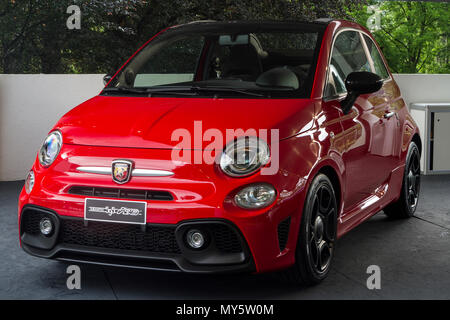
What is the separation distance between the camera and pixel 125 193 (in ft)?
12.4

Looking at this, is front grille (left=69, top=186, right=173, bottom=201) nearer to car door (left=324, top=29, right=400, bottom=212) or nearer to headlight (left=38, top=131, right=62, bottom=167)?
headlight (left=38, top=131, right=62, bottom=167)

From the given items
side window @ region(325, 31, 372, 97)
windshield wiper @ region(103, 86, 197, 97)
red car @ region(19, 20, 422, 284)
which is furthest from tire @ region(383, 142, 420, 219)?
windshield wiper @ region(103, 86, 197, 97)

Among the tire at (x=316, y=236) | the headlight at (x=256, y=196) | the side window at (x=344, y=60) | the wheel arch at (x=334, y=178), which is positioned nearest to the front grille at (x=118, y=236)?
the headlight at (x=256, y=196)

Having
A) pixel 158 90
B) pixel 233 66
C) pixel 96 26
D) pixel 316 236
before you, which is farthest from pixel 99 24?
pixel 316 236

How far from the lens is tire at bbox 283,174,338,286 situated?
3.97m

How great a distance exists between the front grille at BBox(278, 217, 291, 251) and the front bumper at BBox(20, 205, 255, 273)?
21cm

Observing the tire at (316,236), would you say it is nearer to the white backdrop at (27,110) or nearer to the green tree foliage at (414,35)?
the white backdrop at (27,110)

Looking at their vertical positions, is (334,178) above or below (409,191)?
above

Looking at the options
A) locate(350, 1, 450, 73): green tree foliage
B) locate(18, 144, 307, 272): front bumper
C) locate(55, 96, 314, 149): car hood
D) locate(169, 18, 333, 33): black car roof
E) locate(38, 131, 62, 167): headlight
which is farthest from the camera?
locate(350, 1, 450, 73): green tree foliage

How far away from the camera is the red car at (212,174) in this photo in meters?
3.71

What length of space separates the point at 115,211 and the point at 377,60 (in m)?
2.96

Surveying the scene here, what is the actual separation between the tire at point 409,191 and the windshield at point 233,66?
1.51m

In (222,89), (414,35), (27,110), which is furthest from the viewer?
(414,35)

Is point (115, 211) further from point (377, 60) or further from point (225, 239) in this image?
point (377, 60)
